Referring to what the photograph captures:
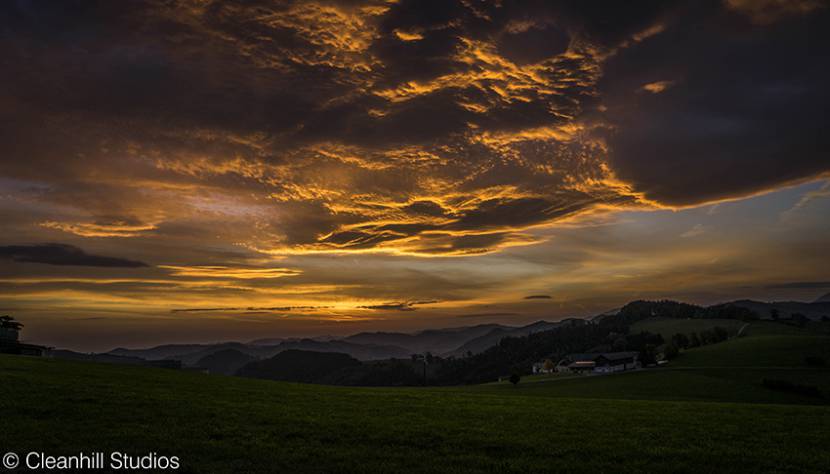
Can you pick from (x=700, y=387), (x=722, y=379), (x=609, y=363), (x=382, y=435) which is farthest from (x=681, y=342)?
(x=382, y=435)

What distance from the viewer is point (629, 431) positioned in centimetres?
2628

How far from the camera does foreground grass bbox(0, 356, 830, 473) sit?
61.7 feet

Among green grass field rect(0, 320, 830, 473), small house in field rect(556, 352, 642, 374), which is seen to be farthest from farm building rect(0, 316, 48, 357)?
small house in field rect(556, 352, 642, 374)

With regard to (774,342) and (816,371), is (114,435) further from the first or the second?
(774,342)

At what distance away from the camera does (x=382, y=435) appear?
23.3m

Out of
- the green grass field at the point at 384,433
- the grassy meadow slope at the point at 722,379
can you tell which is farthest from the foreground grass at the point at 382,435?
the grassy meadow slope at the point at 722,379

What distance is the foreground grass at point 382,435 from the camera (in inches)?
741

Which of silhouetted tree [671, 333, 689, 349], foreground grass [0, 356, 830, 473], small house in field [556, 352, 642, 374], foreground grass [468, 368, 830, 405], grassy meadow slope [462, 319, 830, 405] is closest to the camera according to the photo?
foreground grass [0, 356, 830, 473]

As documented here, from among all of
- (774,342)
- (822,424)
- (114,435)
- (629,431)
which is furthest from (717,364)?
(114,435)

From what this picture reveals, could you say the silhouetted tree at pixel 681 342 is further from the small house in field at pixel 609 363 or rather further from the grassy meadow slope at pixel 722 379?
the grassy meadow slope at pixel 722 379

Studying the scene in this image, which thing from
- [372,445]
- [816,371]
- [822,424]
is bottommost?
[816,371]

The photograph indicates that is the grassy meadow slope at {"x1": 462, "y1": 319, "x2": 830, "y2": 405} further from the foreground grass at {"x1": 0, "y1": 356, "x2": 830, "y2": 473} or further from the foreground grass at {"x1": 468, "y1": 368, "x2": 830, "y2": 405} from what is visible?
the foreground grass at {"x1": 0, "y1": 356, "x2": 830, "y2": 473}

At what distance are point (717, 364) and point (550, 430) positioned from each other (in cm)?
12572

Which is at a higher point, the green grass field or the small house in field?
the green grass field
